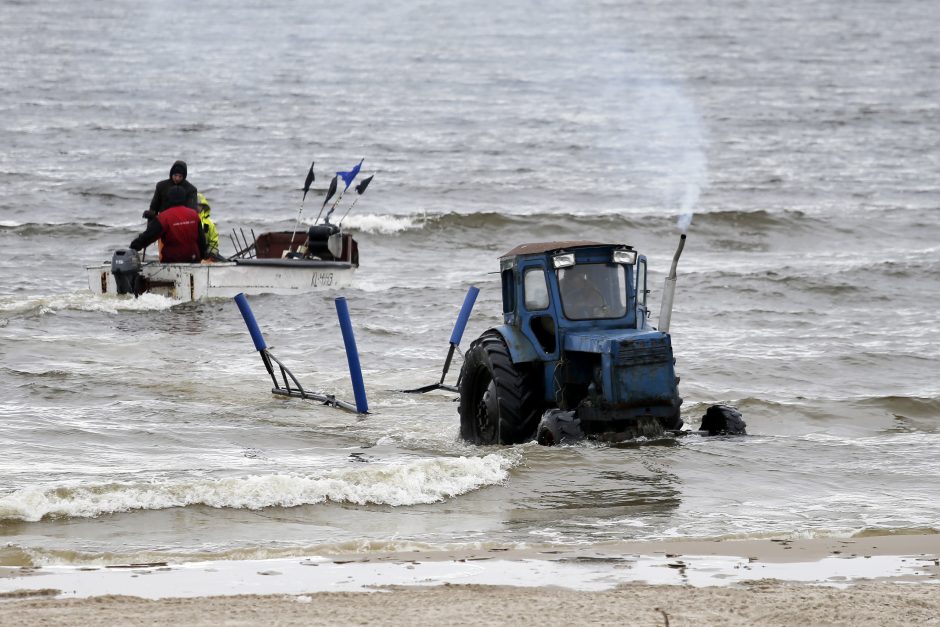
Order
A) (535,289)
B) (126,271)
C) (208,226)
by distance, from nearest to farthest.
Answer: (535,289)
(126,271)
(208,226)

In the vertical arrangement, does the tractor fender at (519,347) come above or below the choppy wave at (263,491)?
above

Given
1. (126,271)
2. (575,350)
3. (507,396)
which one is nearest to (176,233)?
(126,271)

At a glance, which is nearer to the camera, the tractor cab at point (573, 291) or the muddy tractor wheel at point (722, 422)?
the tractor cab at point (573, 291)

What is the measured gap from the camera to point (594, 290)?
1191cm

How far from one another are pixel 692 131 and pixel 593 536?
43.1 meters

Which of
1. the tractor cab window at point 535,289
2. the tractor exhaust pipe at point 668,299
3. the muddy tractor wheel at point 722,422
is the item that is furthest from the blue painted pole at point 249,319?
the muddy tractor wheel at point 722,422

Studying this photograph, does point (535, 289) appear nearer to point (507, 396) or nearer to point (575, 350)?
point (575, 350)

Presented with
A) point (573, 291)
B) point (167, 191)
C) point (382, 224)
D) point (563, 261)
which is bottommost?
point (382, 224)

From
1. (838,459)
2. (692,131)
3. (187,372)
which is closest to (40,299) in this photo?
(187,372)

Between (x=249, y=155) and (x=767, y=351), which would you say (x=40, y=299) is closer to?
(x=767, y=351)

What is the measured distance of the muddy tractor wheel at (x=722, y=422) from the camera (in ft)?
40.3

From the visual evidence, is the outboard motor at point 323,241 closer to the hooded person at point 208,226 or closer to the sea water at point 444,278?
the sea water at point 444,278

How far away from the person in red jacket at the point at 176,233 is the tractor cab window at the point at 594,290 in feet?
32.2

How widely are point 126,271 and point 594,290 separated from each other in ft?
34.8
